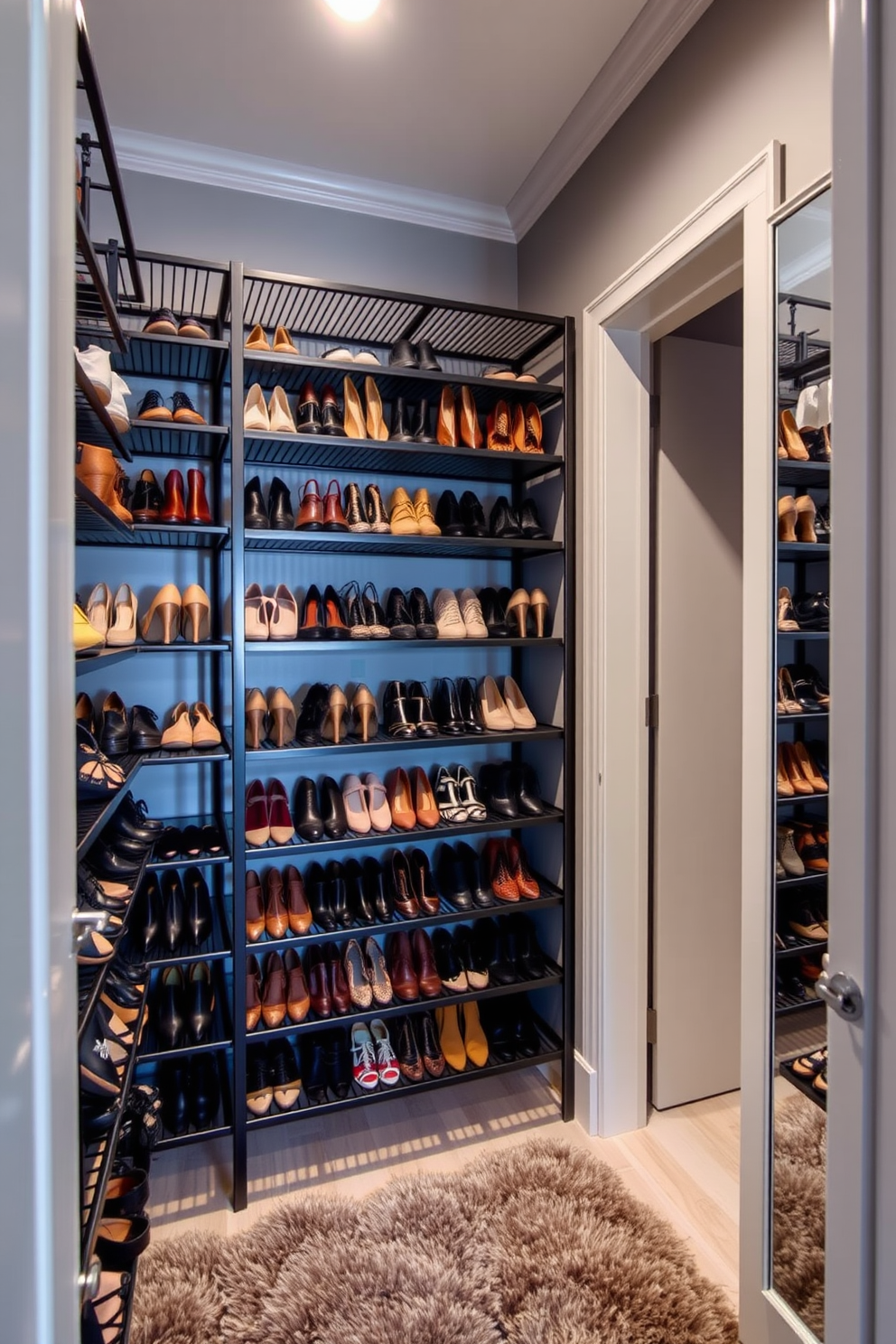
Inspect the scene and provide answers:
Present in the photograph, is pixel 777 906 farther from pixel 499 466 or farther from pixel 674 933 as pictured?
pixel 499 466

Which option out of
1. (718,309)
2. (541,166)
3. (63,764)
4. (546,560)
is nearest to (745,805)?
(546,560)

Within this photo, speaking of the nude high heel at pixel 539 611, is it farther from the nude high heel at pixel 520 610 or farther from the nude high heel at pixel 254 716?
the nude high heel at pixel 254 716

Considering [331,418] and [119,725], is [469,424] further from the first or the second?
[119,725]

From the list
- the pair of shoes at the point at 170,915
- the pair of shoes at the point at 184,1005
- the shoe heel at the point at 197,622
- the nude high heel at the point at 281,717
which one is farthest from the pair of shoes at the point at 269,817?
the shoe heel at the point at 197,622

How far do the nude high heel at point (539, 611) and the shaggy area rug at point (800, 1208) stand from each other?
1.36 meters

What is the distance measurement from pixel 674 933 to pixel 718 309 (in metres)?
1.98

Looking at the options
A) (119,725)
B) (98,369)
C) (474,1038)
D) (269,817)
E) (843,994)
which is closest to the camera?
(843,994)

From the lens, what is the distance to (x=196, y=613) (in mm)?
1901

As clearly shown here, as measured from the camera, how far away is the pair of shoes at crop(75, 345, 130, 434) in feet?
4.31

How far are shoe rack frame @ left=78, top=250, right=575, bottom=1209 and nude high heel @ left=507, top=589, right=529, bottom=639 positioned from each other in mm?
92

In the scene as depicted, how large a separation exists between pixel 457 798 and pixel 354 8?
2.03 metres

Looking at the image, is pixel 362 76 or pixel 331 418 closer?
pixel 362 76

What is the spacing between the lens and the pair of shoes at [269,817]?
1884mm

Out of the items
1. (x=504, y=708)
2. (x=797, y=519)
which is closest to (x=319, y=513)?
(x=504, y=708)
